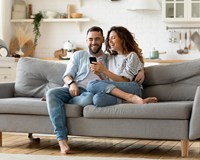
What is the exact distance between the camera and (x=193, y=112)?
14.5ft

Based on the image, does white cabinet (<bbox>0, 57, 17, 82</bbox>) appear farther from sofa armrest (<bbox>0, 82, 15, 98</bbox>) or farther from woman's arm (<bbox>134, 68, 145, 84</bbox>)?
woman's arm (<bbox>134, 68, 145, 84</bbox>)

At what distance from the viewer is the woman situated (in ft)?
15.4

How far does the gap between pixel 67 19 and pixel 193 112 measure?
13.1 ft

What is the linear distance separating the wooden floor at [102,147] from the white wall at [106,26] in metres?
2.58

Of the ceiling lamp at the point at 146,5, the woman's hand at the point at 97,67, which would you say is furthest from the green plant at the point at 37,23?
the woman's hand at the point at 97,67

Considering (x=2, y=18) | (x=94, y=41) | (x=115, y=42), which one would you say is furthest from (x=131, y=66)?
(x=2, y=18)

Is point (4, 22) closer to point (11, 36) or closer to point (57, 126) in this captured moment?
point (11, 36)

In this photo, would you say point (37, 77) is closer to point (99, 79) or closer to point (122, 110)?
point (99, 79)

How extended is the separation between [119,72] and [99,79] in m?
0.20

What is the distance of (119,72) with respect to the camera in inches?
195

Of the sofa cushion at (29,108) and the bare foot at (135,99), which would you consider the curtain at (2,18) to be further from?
the bare foot at (135,99)

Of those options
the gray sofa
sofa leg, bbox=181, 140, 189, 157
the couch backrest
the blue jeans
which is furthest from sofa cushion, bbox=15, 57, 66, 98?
sofa leg, bbox=181, 140, 189, 157

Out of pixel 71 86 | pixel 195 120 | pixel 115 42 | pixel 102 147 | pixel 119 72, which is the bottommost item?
pixel 102 147

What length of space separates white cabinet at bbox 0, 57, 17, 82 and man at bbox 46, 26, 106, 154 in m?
2.31
